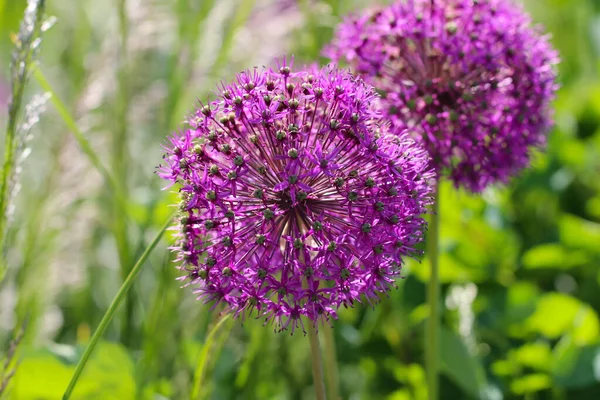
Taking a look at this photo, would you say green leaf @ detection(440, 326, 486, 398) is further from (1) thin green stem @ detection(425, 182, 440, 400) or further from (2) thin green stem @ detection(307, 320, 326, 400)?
(2) thin green stem @ detection(307, 320, 326, 400)

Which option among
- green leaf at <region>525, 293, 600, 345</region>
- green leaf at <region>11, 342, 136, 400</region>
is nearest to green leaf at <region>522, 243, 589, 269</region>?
green leaf at <region>525, 293, 600, 345</region>

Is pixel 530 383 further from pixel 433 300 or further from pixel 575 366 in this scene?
pixel 433 300

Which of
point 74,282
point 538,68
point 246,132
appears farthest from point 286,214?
point 74,282

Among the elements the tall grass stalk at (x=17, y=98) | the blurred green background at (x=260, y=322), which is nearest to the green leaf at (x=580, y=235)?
the blurred green background at (x=260, y=322)

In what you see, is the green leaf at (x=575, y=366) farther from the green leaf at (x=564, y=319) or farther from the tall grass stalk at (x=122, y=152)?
the tall grass stalk at (x=122, y=152)

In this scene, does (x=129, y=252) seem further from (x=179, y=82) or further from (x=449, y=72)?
(x=449, y=72)

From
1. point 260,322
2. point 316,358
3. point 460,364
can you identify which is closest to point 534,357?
point 460,364
